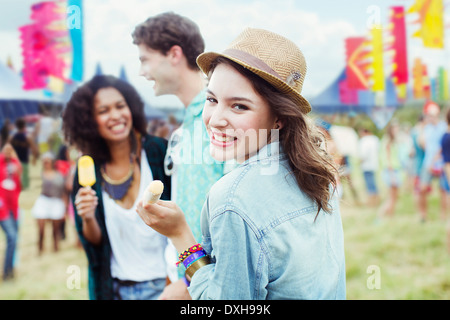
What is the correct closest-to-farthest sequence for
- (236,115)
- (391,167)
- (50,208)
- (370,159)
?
(236,115), (50,208), (391,167), (370,159)

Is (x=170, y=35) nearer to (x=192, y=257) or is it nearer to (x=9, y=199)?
(x=192, y=257)

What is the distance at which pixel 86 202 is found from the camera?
1.78 meters

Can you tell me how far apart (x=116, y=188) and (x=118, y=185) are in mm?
17

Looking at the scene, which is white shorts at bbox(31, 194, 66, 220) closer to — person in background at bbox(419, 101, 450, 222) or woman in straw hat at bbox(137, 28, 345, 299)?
woman in straw hat at bbox(137, 28, 345, 299)

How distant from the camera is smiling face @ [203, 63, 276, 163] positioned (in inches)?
44.6

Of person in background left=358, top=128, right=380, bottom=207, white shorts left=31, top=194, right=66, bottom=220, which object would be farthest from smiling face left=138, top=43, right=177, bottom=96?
person in background left=358, top=128, right=380, bottom=207

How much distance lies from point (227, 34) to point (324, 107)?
202 inches

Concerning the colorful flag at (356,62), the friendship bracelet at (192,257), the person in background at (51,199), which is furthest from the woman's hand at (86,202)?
the person in background at (51,199)

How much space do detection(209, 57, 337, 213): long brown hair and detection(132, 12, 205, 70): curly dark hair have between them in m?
0.46

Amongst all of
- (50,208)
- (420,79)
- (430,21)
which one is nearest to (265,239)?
(430,21)

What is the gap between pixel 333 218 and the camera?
1.25 metres

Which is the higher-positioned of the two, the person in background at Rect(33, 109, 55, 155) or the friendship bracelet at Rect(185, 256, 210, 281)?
the person in background at Rect(33, 109, 55, 155)
